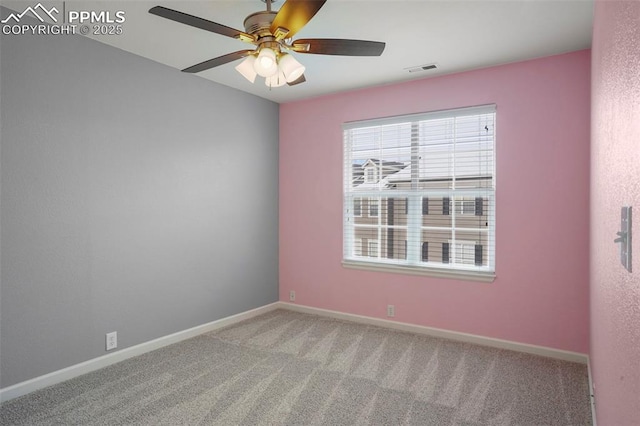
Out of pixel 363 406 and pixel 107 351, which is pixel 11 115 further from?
pixel 363 406

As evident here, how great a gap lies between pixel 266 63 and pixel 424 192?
2324mm


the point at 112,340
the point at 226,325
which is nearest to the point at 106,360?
the point at 112,340

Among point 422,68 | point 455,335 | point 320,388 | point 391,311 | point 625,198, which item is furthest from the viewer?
point 391,311

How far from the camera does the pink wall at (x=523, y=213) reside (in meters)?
3.20

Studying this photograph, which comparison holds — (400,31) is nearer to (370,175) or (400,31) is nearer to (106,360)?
(370,175)

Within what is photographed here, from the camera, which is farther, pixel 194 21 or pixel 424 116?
pixel 424 116

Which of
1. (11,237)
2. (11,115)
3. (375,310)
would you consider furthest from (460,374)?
(11,115)

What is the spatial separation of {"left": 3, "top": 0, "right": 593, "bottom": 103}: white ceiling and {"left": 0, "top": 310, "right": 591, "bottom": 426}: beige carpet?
8.73 feet

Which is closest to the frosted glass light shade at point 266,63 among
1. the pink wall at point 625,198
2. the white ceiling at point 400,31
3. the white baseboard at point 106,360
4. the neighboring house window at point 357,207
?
the white ceiling at point 400,31

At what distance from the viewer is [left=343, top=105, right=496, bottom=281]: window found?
3.68 m

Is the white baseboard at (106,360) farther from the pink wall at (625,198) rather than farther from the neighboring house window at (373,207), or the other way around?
the pink wall at (625,198)

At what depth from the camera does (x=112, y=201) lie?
3186 millimetres

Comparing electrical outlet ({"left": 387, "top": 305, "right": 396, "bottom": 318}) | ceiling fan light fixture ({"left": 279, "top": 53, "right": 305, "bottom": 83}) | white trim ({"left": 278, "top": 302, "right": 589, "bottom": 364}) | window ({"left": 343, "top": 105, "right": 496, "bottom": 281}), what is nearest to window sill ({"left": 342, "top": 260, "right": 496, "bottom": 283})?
window ({"left": 343, "top": 105, "right": 496, "bottom": 281})

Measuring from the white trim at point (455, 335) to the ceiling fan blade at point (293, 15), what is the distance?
3130 mm
